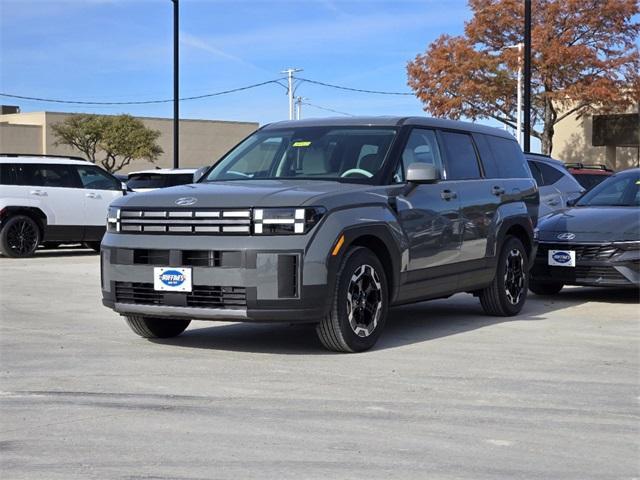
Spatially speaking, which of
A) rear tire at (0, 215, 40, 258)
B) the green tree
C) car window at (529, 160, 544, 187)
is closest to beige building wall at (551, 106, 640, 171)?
the green tree

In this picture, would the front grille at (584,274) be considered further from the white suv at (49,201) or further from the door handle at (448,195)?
the white suv at (49,201)

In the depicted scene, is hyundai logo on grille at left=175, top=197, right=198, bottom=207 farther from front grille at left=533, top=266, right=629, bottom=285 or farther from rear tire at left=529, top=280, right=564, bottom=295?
rear tire at left=529, top=280, right=564, bottom=295

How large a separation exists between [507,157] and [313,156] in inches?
110

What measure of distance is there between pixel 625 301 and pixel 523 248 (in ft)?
6.63

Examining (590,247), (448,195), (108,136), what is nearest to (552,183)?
(590,247)

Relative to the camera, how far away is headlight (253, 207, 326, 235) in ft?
24.3

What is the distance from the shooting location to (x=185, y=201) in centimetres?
775

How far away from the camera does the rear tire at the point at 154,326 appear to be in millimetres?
8539

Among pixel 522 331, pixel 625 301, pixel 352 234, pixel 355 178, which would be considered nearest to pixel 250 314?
pixel 352 234

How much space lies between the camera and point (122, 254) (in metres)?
7.94

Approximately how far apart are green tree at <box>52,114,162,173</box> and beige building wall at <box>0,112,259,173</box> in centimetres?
130

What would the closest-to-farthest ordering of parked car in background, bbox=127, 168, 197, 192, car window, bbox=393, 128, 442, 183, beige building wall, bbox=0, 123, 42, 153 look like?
car window, bbox=393, 128, 442, 183, parked car in background, bbox=127, 168, 197, 192, beige building wall, bbox=0, 123, 42, 153

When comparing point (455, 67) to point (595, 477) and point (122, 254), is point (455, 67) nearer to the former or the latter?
point (122, 254)

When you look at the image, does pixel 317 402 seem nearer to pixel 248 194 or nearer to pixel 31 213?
pixel 248 194
